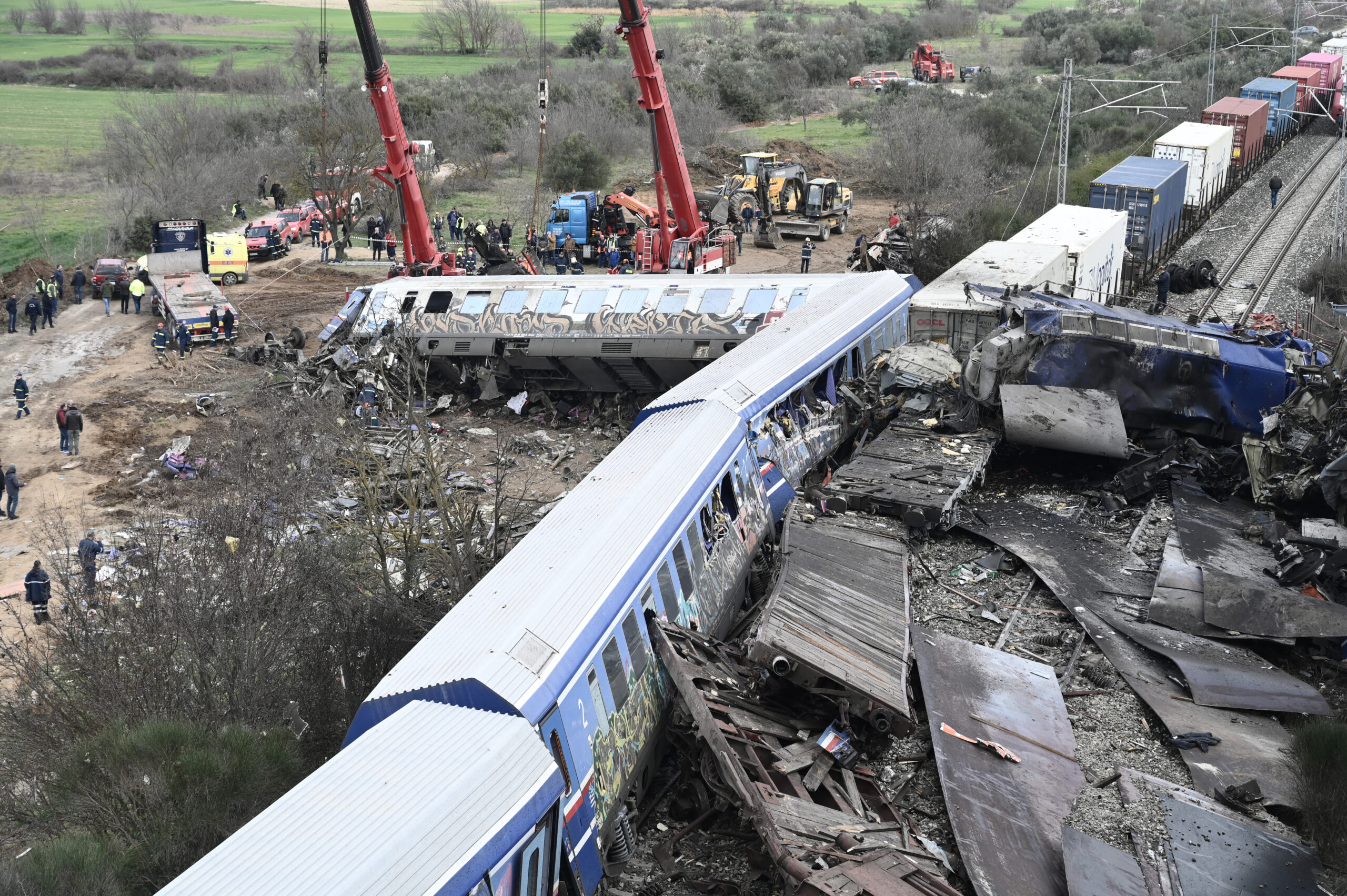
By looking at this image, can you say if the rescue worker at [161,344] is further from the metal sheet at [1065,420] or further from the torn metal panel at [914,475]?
the metal sheet at [1065,420]

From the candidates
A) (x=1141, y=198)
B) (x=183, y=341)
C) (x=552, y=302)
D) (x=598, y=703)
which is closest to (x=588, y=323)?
(x=552, y=302)

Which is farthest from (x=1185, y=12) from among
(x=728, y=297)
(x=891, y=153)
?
(x=728, y=297)

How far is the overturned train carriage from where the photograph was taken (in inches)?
955

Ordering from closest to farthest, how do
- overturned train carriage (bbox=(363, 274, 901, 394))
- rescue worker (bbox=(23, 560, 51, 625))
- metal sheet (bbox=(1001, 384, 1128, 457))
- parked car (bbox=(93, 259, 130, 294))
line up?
rescue worker (bbox=(23, 560, 51, 625)), metal sheet (bbox=(1001, 384, 1128, 457)), overturned train carriage (bbox=(363, 274, 901, 394)), parked car (bbox=(93, 259, 130, 294))

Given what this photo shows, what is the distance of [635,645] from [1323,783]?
6.55m

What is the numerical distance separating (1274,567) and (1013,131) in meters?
41.4

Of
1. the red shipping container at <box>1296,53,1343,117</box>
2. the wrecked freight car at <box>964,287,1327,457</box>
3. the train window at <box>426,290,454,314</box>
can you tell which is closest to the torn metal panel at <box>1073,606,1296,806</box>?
the wrecked freight car at <box>964,287,1327,457</box>

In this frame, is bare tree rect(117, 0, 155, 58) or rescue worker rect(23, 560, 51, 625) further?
bare tree rect(117, 0, 155, 58)

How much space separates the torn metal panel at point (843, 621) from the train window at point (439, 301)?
42.1 ft

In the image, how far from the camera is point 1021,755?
1172 cm

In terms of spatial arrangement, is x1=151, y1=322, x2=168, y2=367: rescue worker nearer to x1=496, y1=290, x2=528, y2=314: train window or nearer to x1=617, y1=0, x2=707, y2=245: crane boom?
x1=496, y1=290, x2=528, y2=314: train window

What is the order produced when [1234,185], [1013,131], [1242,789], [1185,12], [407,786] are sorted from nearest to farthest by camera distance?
[407,786], [1242,789], [1234,185], [1013,131], [1185,12]

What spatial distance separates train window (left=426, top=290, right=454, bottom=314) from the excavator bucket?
1868 cm

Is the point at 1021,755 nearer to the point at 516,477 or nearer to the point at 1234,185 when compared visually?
the point at 516,477
